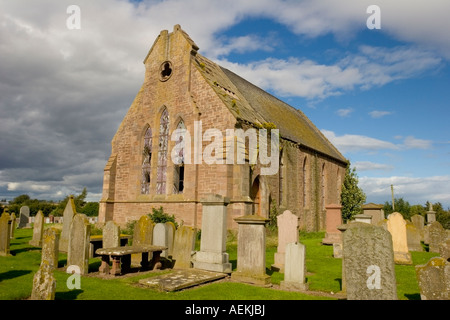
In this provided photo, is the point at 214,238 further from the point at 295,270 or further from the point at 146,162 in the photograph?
the point at 146,162

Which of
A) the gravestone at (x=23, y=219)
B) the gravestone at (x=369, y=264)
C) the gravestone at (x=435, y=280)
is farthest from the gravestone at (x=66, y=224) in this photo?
the gravestone at (x=23, y=219)

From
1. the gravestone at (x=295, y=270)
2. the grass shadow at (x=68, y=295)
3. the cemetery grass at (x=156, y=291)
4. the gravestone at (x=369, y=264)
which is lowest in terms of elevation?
the cemetery grass at (x=156, y=291)

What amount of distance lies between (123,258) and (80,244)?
132 cm

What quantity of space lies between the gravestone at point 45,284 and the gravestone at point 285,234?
6.44 metres

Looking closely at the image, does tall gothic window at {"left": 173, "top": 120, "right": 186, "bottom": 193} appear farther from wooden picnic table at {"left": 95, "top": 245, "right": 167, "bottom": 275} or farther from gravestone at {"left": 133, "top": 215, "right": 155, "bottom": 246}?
wooden picnic table at {"left": 95, "top": 245, "right": 167, "bottom": 275}

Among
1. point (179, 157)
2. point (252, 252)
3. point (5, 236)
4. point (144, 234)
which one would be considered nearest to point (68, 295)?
point (144, 234)

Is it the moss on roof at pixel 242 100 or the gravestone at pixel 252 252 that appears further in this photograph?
the moss on roof at pixel 242 100

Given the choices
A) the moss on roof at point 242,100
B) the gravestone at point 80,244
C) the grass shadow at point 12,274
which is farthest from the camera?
A: the moss on roof at point 242,100

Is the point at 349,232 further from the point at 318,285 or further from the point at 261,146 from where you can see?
the point at 261,146

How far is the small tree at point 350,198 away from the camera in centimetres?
2870

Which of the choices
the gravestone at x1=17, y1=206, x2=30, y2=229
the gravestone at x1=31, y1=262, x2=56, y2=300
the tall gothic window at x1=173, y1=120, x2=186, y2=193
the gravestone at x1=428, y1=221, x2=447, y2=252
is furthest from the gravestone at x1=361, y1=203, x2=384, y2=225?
the gravestone at x1=17, y1=206, x2=30, y2=229

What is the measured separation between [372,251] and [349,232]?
458mm

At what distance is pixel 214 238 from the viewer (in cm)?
925

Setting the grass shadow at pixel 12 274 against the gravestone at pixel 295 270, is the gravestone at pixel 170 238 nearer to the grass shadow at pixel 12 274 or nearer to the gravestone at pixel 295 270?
the grass shadow at pixel 12 274
